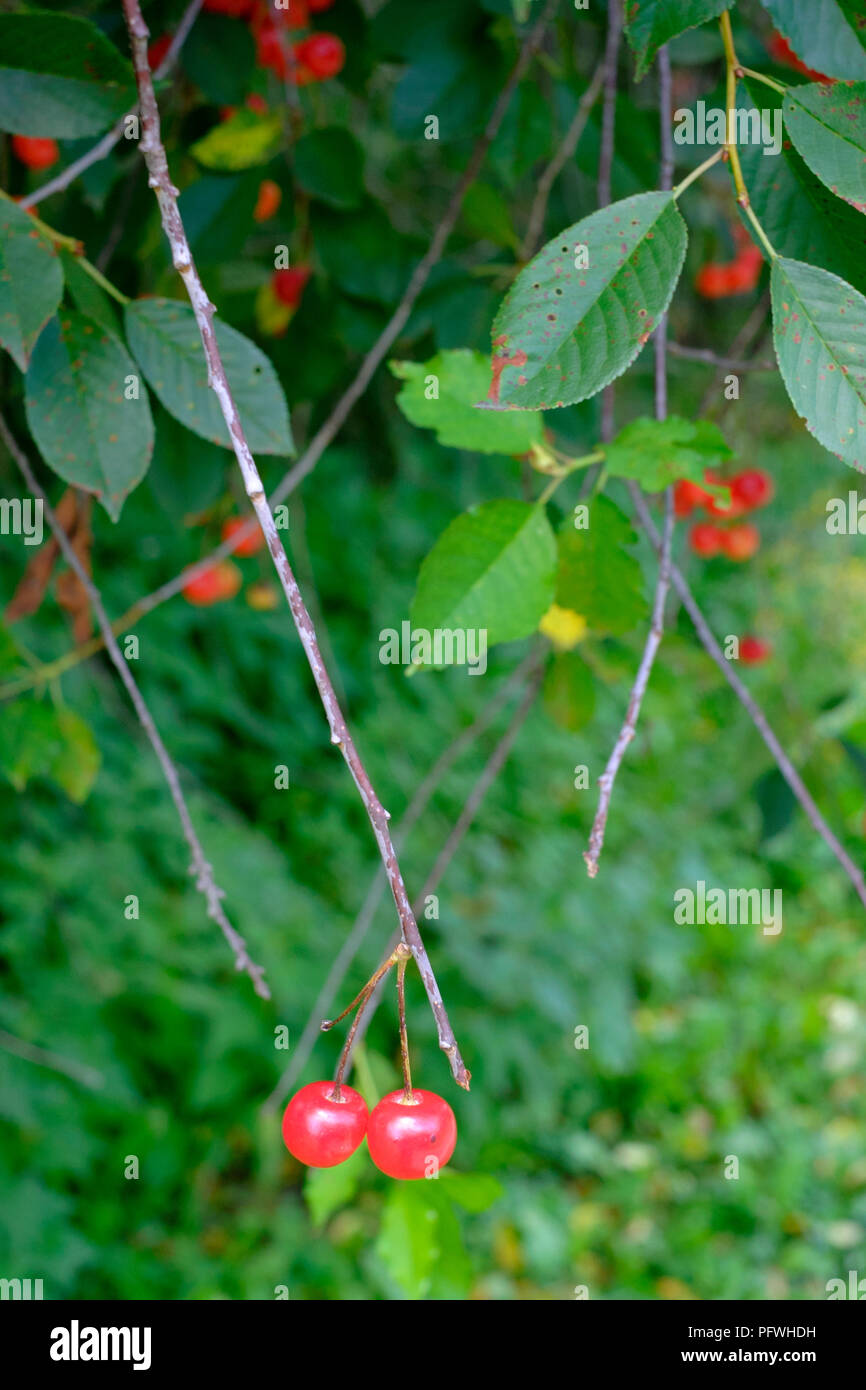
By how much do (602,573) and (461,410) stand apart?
0.15m

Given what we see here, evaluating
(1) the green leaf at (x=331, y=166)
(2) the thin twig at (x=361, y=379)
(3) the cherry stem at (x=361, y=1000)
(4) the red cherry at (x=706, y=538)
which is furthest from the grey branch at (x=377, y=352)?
(4) the red cherry at (x=706, y=538)

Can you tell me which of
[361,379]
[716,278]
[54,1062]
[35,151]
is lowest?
[54,1062]

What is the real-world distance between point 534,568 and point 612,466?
0.31 ft

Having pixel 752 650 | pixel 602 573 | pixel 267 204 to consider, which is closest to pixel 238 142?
pixel 267 204

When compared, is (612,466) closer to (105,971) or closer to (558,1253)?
(105,971)

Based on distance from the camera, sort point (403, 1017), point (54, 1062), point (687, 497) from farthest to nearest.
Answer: point (54, 1062), point (687, 497), point (403, 1017)

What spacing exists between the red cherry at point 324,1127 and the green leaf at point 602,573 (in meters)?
0.38

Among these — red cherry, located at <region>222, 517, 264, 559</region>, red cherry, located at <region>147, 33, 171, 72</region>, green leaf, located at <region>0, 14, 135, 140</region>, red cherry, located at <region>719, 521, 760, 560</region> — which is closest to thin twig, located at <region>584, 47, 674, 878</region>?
green leaf, located at <region>0, 14, 135, 140</region>

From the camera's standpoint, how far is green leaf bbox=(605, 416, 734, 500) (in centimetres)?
70

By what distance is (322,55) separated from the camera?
126cm

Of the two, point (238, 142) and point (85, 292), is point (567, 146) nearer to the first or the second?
point (238, 142)

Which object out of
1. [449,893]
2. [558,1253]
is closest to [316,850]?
[449,893]

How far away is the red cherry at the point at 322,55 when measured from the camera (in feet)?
4.14

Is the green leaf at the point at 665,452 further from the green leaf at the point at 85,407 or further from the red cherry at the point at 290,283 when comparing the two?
the red cherry at the point at 290,283
